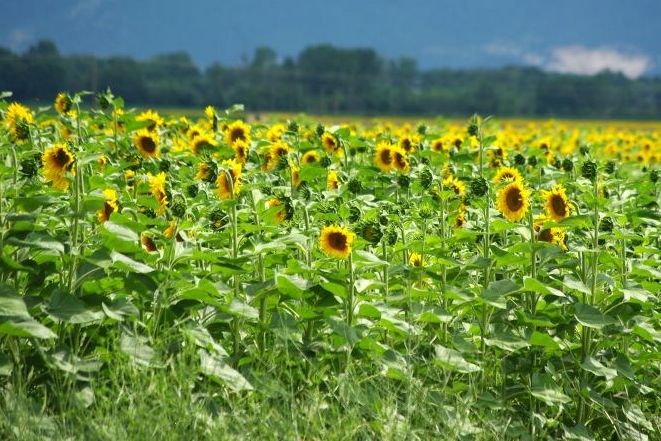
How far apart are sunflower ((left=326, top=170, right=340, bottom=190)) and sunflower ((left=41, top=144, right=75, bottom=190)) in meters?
1.56

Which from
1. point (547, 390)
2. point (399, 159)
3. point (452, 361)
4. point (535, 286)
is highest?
point (399, 159)

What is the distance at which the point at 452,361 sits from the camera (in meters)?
3.78

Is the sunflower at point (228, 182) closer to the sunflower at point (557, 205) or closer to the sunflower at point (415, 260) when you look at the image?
the sunflower at point (415, 260)

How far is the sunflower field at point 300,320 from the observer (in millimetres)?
3328

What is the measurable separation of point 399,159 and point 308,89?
98.2ft

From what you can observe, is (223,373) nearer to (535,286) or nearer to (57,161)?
(57,161)

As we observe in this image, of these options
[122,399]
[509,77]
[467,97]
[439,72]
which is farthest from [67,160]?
[439,72]

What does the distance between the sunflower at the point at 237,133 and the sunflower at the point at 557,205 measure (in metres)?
2.11

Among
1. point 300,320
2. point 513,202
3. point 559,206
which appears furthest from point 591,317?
point 300,320

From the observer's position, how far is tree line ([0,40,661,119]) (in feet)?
62.8

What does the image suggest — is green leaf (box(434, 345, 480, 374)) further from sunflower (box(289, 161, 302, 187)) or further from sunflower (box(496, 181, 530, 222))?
sunflower (box(289, 161, 302, 187))

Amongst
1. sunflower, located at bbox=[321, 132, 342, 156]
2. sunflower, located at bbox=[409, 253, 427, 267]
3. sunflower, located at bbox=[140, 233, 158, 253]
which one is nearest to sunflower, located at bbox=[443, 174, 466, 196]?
sunflower, located at bbox=[409, 253, 427, 267]

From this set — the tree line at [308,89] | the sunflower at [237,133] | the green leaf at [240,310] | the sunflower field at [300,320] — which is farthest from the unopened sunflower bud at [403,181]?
the tree line at [308,89]

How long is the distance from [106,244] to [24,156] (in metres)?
0.64
